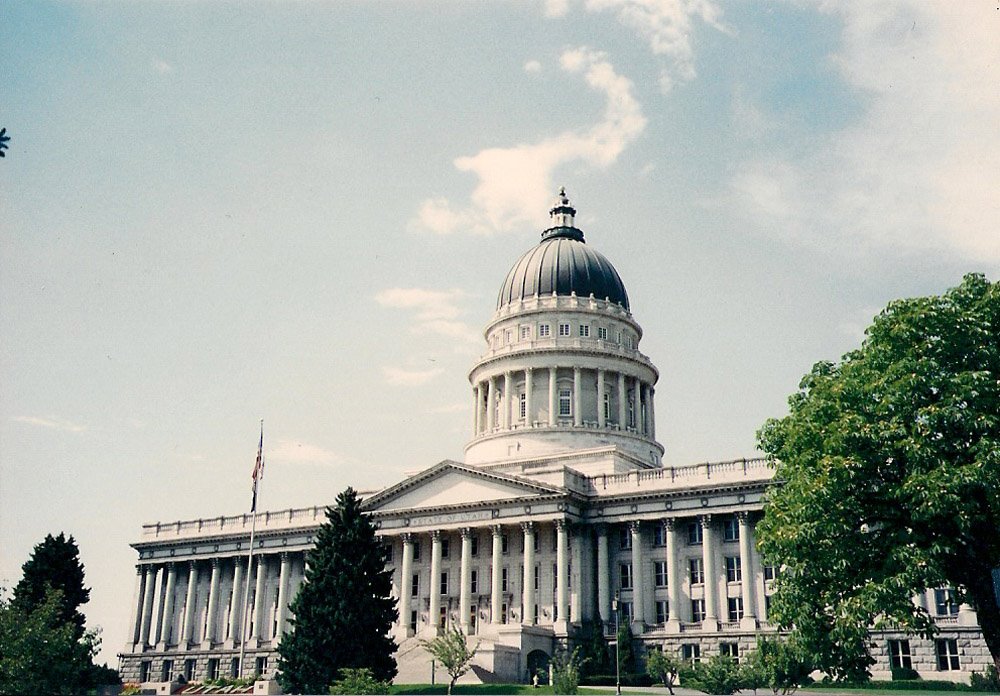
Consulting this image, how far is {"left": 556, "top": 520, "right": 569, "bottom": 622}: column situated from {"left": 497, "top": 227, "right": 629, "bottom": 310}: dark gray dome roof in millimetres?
31030

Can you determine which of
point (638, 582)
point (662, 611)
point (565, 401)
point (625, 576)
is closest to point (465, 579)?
point (625, 576)

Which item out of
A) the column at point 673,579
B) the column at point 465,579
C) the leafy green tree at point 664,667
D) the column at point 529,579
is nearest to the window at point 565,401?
the column at point 465,579

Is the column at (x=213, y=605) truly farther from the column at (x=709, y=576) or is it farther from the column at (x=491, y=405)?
the column at (x=709, y=576)

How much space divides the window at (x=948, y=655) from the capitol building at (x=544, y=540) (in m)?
0.09

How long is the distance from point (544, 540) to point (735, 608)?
51.6ft

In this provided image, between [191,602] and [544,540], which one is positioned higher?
[544,540]

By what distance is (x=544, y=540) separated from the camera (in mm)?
79875

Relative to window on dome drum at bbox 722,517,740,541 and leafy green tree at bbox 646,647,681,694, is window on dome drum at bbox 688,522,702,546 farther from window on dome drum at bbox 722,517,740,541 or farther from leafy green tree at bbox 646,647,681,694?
leafy green tree at bbox 646,647,681,694

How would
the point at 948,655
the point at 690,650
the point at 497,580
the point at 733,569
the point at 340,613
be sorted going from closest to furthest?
the point at 340,613 → the point at 948,655 → the point at 690,650 → the point at 733,569 → the point at 497,580

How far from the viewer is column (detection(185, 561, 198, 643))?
94312mm

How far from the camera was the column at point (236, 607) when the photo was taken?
9169cm

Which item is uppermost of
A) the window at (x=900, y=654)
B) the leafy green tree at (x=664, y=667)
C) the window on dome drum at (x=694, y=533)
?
the window on dome drum at (x=694, y=533)

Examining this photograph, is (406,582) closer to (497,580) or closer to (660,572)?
(497,580)

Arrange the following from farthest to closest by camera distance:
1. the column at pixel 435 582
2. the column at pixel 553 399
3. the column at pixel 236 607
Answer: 1. the column at pixel 553 399
2. the column at pixel 236 607
3. the column at pixel 435 582
